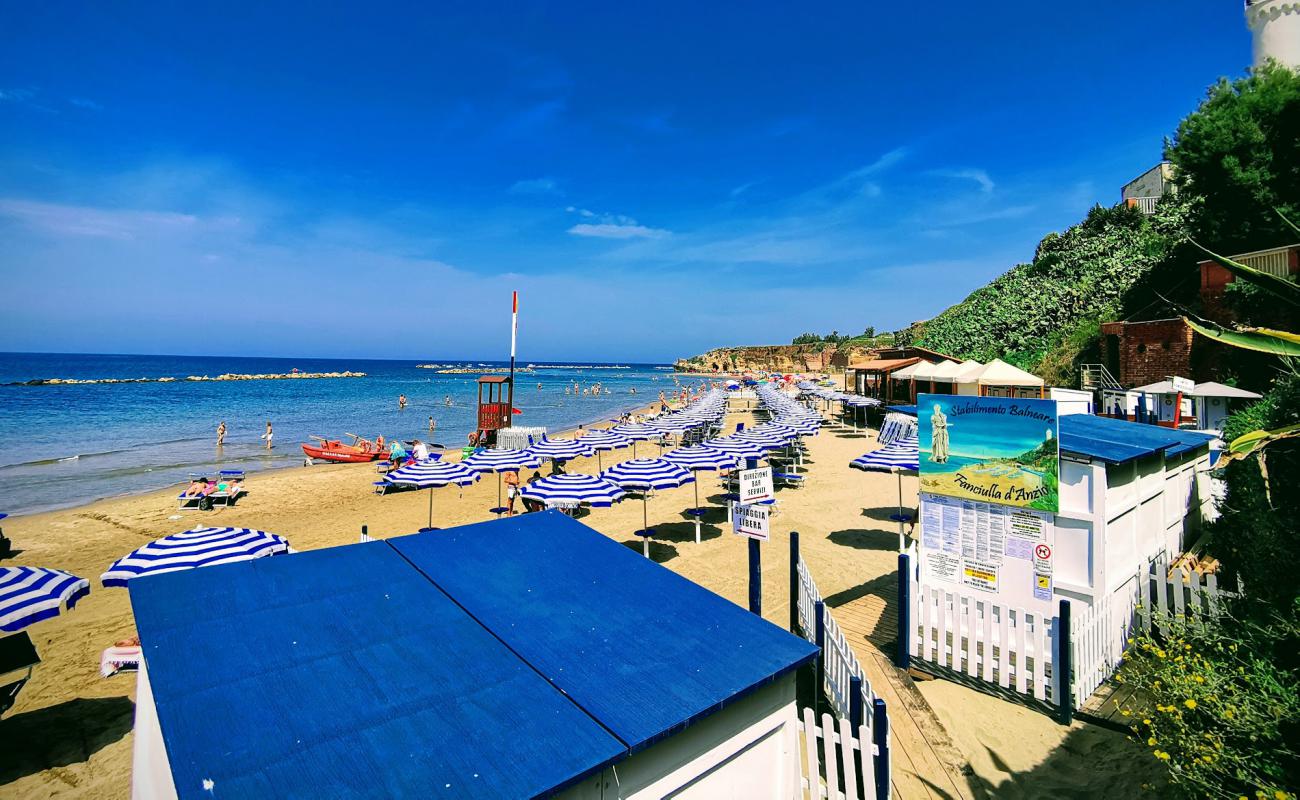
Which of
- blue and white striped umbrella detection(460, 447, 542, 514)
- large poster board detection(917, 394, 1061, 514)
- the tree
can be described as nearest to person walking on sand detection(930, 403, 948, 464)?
large poster board detection(917, 394, 1061, 514)

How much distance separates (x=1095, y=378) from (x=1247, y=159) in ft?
32.8

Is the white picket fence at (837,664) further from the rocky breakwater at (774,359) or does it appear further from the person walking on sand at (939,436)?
the rocky breakwater at (774,359)

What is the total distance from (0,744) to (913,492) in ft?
56.8

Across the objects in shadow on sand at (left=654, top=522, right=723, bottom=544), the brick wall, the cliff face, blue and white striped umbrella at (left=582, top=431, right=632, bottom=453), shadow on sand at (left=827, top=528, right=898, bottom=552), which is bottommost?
shadow on sand at (left=654, top=522, right=723, bottom=544)

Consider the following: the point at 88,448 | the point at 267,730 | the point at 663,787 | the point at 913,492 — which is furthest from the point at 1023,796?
the point at 88,448

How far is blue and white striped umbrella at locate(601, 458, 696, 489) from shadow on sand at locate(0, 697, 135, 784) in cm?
711

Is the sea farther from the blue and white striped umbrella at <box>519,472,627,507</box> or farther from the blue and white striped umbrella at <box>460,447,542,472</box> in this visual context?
the blue and white striped umbrella at <box>519,472,627,507</box>

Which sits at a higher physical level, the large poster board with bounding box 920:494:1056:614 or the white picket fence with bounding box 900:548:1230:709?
the large poster board with bounding box 920:494:1056:614

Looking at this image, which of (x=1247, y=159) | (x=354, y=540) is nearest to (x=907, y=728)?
(x=354, y=540)

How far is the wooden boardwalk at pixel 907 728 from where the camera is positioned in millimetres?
4676

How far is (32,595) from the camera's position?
5.66 metres

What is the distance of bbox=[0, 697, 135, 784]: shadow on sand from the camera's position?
5.54 meters

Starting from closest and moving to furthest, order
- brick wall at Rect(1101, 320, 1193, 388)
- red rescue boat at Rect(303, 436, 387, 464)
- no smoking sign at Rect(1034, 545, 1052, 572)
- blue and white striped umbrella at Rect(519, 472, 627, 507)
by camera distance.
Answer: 1. no smoking sign at Rect(1034, 545, 1052, 572)
2. blue and white striped umbrella at Rect(519, 472, 627, 507)
3. brick wall at Rect(1101, 320, 1193, 388)
4. red rescue boat at Rect(303, 436, 387, 464)

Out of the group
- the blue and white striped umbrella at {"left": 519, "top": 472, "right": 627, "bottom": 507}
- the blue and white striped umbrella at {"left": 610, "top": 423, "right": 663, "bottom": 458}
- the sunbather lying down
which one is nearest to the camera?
the blue and white striped umbrella at {"left": 519, "top": 472, "right": 627, "bottom": 507}
